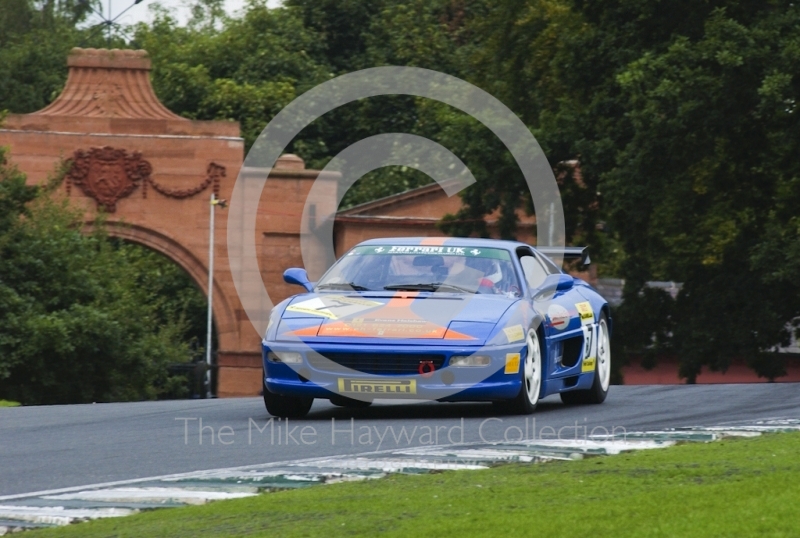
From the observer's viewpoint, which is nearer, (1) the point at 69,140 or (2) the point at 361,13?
(1) the point at 69,140

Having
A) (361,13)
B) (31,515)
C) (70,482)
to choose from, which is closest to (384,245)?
(70,482)

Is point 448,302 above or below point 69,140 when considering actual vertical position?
below

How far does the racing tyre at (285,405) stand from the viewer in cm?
1195

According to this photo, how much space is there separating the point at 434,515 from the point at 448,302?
5237 mm

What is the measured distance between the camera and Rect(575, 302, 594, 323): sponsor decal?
13406 millimetres

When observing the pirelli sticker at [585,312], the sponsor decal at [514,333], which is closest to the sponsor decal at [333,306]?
the sponsor decal at [514,333]

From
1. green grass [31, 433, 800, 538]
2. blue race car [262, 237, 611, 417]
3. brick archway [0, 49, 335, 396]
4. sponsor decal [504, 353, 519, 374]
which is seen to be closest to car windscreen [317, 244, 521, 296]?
blue race car [262, 237, 611, 417]

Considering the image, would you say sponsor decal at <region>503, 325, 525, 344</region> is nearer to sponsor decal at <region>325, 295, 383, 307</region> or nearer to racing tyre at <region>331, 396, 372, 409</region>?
sponsor decal at <region>325, 295, 383, 307</region>

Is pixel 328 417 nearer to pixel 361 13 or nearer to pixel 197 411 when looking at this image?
pixel 197 411

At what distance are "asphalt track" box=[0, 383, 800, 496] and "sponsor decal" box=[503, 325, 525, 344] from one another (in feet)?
1.99

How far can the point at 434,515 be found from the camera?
682cm

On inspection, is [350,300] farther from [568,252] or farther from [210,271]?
[210,271]

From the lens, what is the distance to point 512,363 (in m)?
11.7

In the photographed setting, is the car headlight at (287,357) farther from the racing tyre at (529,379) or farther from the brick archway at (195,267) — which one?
the brick archway at (195,267)
